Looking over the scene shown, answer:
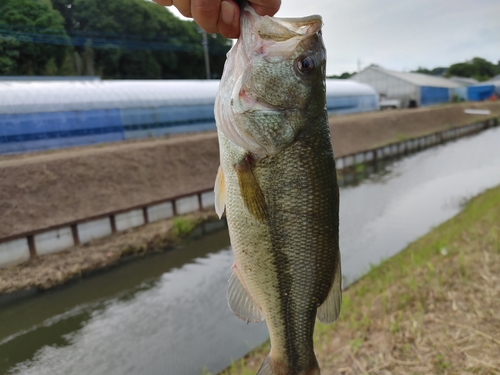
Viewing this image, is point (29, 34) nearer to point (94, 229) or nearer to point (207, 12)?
point (94, 229)

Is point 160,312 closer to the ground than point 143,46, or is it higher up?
closer to the ground

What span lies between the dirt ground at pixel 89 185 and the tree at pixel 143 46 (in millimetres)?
3109

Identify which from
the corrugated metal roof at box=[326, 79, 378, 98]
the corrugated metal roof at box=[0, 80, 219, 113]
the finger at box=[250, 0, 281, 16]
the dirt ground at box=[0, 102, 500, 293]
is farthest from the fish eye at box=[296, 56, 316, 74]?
the corrugated metal roof at box=[326, 79, 378, 98]

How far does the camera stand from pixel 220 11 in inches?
65.7

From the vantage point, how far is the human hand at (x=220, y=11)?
5.43 feet

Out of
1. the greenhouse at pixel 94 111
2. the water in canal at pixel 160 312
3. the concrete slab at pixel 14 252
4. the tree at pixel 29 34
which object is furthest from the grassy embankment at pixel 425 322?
the greenhouse at pixel 94 111

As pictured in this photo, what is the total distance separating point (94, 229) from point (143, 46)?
13925mm

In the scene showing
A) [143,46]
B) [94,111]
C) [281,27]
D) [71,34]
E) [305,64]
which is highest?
[143,46]

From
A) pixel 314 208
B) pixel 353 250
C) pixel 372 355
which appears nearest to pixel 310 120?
pixel 314 208

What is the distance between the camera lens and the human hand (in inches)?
65.2

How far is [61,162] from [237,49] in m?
10.5

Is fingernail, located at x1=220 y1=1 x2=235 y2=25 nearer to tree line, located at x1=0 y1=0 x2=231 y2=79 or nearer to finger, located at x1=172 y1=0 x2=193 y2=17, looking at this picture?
finger, located at x1=172 y1=0 x2=193 y2=17

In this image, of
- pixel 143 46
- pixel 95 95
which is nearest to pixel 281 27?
pixel 95 95

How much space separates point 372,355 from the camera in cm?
384
